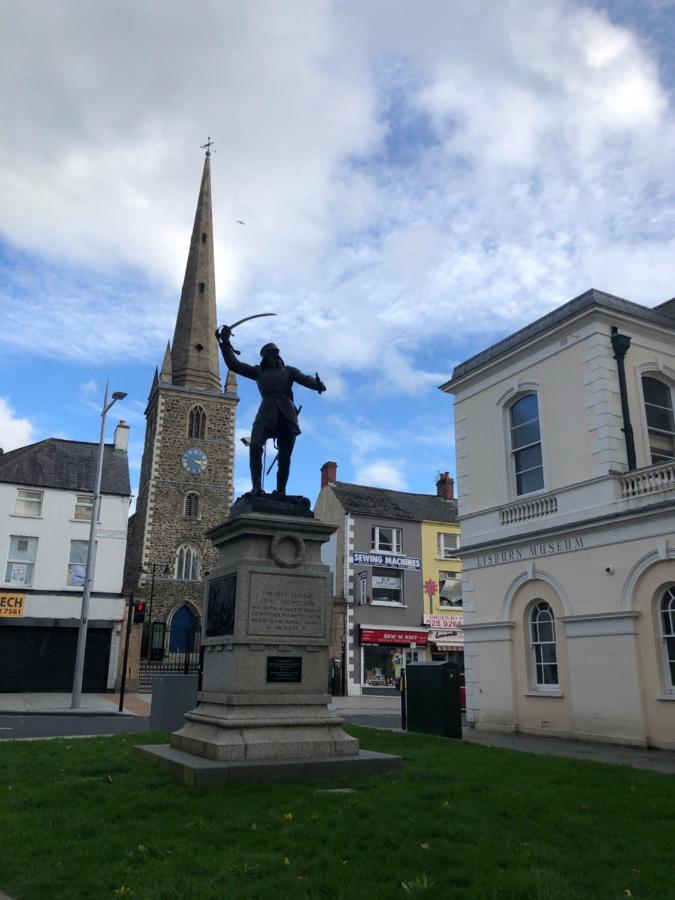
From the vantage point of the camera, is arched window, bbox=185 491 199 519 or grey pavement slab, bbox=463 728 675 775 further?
arched window, bbox=185 491 199 519

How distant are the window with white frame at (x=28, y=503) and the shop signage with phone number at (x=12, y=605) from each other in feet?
12.8

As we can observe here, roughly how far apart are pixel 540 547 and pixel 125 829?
12.8 meters

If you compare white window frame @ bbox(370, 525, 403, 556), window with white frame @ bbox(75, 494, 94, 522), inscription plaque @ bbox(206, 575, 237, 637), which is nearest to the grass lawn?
inscription plaque @ bbox(206, 575, 237, 637)

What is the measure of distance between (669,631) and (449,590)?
94.0 feet

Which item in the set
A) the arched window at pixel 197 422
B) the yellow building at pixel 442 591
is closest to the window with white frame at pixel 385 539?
the yellow building at pixel 442 591

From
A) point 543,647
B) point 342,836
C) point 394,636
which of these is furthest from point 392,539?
point 342,836

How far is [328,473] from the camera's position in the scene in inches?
1809

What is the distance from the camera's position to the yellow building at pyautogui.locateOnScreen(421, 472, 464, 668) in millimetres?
40938

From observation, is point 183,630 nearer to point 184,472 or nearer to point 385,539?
point 184,472

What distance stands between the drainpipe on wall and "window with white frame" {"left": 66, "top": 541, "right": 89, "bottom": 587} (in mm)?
25747

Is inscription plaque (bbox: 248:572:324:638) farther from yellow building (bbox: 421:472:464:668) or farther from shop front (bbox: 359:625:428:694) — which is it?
yellow building (bbox: 421:472:464:668)

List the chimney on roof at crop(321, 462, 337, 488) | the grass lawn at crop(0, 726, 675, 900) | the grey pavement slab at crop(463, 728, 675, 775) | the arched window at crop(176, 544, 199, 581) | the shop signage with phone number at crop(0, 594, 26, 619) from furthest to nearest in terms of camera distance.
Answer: the arched window at crop(176, 544, 199, 581), the chimney on roof at crop(321, 462, 337, 488), the shop signage with phone number at crop(0, 594, 26, 619), the grey pavement slab at crop(463, 728, 675, 775), the grass lawn at crop(0, 726, 675, 900)

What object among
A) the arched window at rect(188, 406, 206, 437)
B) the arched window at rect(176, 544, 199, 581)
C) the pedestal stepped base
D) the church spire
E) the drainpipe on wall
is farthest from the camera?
the church spire

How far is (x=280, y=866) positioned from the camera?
5125mm
